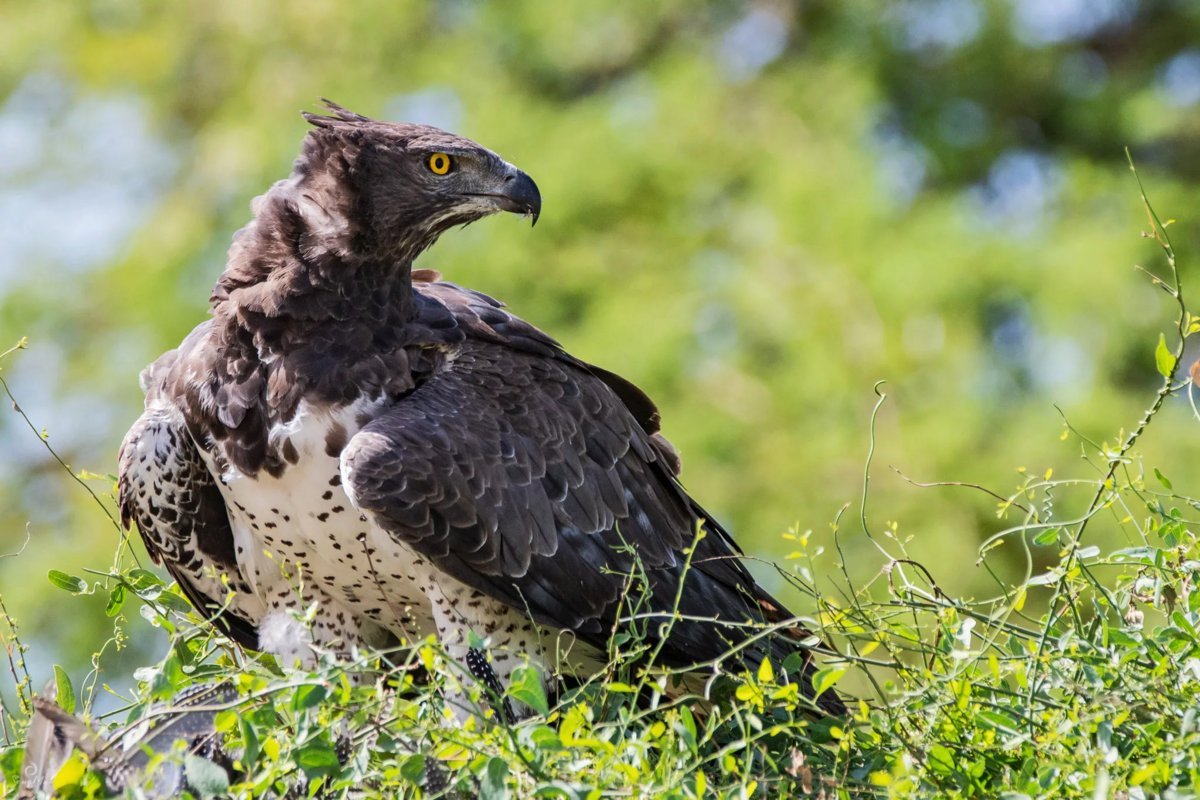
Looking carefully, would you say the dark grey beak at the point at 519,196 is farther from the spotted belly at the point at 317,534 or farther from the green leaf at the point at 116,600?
the green leaf at the point at 116,600

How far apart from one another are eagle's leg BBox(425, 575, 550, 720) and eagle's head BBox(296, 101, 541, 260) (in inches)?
39.6

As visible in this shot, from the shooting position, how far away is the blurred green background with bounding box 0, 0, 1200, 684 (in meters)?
10.8

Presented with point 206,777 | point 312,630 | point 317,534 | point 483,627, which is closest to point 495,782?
point 206,777

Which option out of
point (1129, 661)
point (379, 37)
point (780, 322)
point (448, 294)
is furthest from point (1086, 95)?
point (1129, 661)

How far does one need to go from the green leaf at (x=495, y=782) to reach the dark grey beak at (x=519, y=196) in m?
2.04

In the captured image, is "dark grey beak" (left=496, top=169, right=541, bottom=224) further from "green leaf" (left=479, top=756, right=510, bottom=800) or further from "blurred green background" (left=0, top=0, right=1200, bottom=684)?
"blurred green background" (left=0, top=0, right=1200, bottom=684)

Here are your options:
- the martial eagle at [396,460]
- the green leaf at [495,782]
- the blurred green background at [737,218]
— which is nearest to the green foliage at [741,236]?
the blurred green background at [737,218]

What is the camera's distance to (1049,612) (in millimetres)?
3154

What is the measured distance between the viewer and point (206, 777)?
2.94 meters

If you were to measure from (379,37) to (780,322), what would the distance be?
5123mm

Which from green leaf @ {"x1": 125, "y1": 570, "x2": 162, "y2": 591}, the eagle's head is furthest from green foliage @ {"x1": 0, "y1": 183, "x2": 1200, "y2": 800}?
the eagle's head

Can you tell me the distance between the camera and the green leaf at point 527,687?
2.91 meters

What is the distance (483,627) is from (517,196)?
4.11ft

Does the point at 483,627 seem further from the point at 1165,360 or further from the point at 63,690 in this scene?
the point at 1165,360
